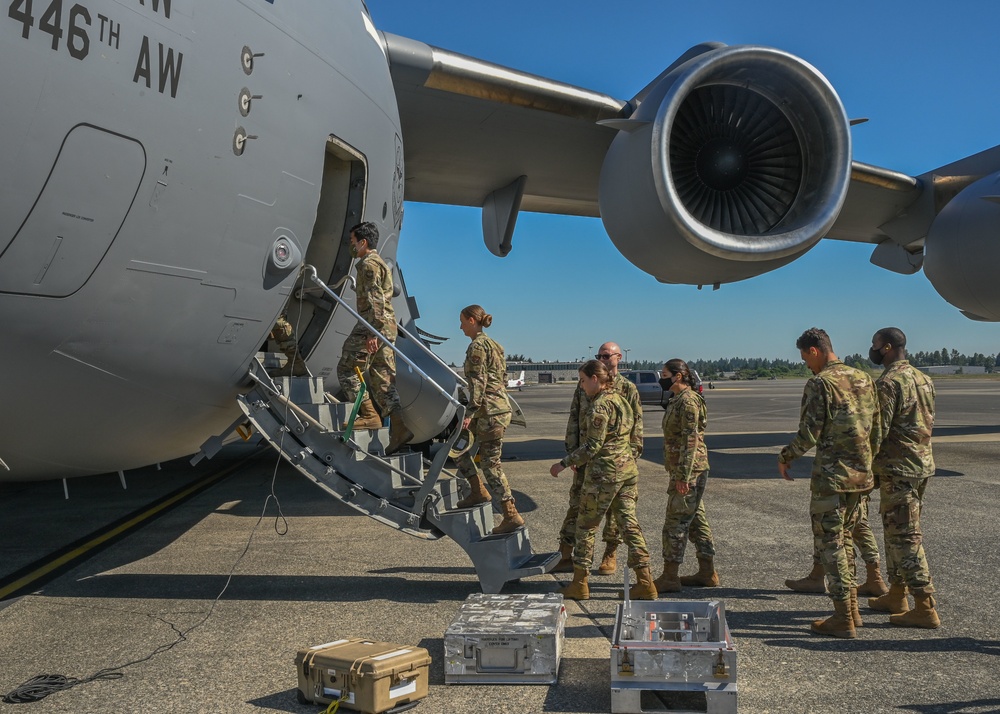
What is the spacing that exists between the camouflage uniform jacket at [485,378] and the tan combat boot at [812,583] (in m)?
2.47

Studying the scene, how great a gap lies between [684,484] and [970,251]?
6.04 metres

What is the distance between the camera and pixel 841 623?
192 inches

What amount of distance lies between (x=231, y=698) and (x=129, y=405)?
2173mm

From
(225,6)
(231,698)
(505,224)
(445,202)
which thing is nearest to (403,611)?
(231,698)

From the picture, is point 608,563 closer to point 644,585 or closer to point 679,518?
point 679,518

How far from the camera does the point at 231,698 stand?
3.97 m

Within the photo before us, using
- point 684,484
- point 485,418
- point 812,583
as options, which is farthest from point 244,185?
point 812,583

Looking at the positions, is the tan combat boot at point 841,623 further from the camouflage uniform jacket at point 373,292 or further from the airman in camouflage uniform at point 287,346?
the airman in camouflage uniform at point 287,346

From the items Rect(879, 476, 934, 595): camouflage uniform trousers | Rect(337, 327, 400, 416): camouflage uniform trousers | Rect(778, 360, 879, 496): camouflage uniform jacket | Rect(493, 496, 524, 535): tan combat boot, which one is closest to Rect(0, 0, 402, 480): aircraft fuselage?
Rect(337, 327, 400, 416): camouflage uniform trousers

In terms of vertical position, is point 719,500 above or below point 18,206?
below

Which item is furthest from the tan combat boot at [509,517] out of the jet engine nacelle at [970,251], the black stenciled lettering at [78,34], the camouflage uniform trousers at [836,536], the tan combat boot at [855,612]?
the jet engine nacelle at [970,251]

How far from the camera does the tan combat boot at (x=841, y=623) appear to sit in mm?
4863

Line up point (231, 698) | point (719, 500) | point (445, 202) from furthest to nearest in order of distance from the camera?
point (445, 202) < point (719, 500) < point (231, 698)

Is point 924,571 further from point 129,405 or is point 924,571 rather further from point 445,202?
point 445,202
